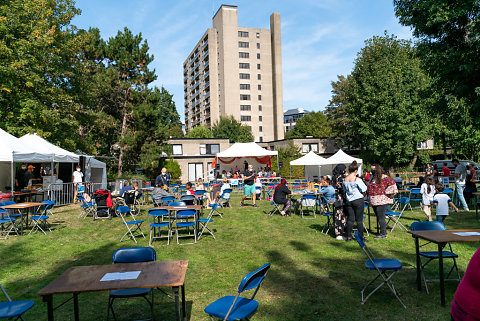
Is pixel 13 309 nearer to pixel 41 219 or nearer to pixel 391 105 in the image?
pixel 41 219

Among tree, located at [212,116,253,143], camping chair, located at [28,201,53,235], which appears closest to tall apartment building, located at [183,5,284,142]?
tree, located at [212,116,253,143]

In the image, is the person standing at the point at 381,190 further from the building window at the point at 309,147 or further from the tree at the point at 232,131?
the tree at the point at 232,131

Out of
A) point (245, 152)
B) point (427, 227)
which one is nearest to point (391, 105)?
point (245, 152)

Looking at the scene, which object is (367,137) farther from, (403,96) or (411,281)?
(411,281)

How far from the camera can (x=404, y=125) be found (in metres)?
26.5

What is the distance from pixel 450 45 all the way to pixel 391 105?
1593cm

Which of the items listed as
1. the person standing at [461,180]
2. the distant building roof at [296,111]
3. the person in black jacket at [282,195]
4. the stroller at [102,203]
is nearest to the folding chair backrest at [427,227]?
the person in black jacket at [282,195]

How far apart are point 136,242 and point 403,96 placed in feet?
84.6

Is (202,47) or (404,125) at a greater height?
(202,47)

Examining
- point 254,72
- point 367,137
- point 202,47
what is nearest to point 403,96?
point 367,137

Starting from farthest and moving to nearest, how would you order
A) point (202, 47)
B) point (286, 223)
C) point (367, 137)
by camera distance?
1. point (202, 47)
2. point (367, 137)
3. point (286, 223)

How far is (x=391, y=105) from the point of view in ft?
87.7

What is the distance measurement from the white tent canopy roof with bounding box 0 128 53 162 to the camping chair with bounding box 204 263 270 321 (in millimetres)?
11680

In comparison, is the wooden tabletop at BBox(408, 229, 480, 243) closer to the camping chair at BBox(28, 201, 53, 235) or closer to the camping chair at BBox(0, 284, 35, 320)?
the camping chair at BBox(0, 284, 35, 320)
